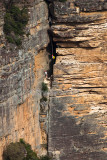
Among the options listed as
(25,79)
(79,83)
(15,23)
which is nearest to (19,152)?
(25,79)

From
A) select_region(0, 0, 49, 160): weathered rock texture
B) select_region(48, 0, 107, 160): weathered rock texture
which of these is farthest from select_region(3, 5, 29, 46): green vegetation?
select_region(48, 0, 107, 160): weathered rock texture

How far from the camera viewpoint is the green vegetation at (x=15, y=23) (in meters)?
34.3

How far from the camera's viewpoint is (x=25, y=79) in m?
35.9

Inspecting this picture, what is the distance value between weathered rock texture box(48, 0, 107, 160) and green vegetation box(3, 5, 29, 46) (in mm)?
2606

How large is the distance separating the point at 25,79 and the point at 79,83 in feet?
13.2

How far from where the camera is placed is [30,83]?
36688 millimetres

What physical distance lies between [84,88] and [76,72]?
121cm

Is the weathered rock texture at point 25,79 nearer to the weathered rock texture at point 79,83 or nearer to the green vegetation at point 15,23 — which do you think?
the green vegetation at point 15,23

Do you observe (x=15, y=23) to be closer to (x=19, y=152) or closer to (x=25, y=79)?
(x=25, y=79)

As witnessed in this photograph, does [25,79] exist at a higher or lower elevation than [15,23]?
lower

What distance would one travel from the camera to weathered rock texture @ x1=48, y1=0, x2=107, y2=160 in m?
37.3

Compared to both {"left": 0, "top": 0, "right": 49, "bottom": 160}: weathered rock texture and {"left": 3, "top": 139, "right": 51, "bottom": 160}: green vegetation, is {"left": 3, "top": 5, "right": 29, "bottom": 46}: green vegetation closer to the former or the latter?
{"left": 0, "top": 0, "right": 49, "bottom": 160}: weathered rock texture

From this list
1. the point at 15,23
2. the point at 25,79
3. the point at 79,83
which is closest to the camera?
the point at 15,23

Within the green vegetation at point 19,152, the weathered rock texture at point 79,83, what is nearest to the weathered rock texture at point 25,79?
the green vegetation at point 19,152
